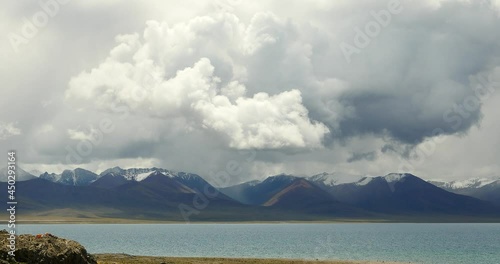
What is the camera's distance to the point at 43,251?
37.9 m

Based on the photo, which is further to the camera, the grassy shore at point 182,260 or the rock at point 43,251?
the grassy shore at point 182,260

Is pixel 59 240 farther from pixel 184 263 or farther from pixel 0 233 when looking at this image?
pixel 184 263

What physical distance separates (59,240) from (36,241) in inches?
82.8

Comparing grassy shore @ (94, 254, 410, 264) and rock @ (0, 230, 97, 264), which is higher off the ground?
rock @ (0, 230, 97, 264)

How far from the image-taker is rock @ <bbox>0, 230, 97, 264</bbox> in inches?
1442

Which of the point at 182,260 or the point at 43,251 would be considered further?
the point at 182,260

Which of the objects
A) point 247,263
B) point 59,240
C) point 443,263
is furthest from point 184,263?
point 443,263

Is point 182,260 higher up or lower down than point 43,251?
lower down

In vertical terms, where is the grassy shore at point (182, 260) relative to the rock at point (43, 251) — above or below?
below

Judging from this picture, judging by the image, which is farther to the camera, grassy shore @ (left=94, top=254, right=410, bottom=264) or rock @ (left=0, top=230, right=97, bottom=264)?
grassy shore @ (left=94, top=254, right=410, bottom=264)

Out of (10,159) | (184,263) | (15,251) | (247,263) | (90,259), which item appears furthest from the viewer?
(247,263)

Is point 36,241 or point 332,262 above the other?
point 36,241

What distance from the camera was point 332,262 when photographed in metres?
87.7

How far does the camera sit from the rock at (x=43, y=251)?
36.6m
